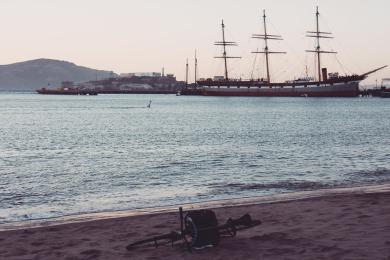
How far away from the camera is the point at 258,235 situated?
29.3ft

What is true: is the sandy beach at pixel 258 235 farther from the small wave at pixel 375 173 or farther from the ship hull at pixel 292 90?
the ship hull at pixel 292 90

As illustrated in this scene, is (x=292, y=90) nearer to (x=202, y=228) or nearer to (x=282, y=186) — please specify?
A: (x=282, y=186)

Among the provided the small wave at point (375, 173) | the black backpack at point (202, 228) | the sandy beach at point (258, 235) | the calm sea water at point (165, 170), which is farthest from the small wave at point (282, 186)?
the black backpack at point (202, 228)

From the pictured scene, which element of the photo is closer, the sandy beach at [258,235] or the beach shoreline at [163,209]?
the sandy beach at [258,235]

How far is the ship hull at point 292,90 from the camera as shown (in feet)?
528

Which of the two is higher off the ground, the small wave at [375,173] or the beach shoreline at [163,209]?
the beach shoreline at [163,209]

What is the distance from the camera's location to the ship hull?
528 ft

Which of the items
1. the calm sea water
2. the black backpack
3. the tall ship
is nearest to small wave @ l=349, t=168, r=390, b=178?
the calm sea water

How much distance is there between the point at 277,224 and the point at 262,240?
154cm

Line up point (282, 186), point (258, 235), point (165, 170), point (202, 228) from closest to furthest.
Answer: point (202, 228), point (258, 235), point (282, 186), point (165, 170)

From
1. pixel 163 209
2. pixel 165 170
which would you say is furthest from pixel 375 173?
pixel 163 209

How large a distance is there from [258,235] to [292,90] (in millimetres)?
166734

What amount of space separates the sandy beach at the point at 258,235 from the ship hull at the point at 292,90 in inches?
6037

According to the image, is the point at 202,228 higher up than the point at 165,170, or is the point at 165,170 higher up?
the point at 202,228
